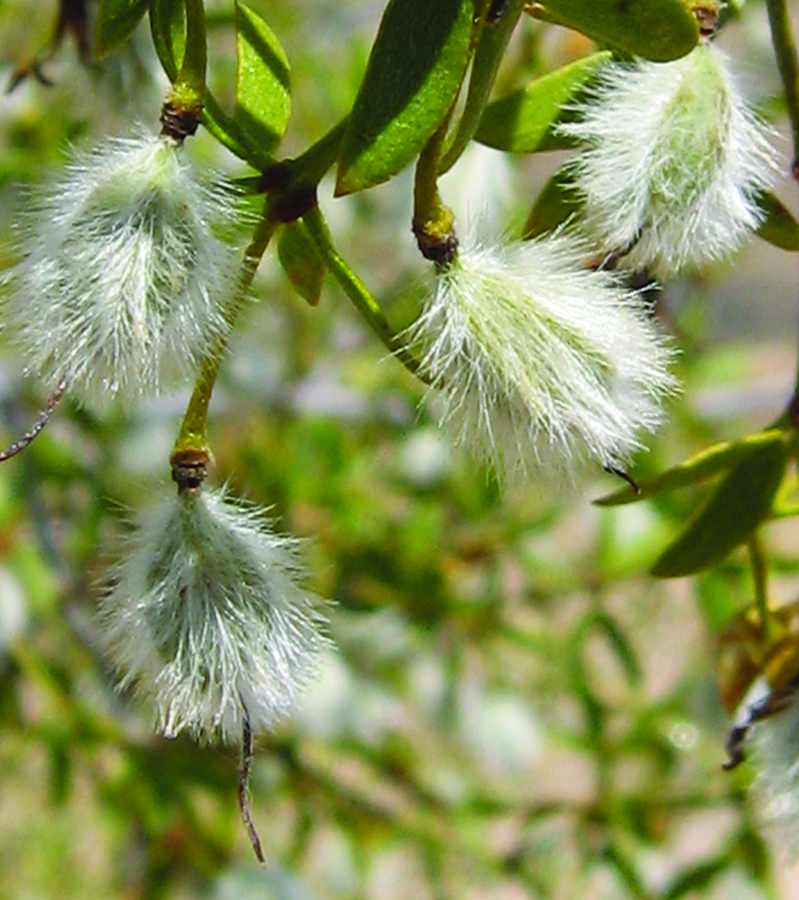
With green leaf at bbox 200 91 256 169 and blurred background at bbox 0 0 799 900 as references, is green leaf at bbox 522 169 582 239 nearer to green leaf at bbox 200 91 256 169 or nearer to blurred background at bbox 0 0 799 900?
green leaf at bbox 200 91 256 169

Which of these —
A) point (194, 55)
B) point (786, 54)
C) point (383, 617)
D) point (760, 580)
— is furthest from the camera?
point (383, 617)

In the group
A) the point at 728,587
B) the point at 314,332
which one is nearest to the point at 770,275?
the point at 314,332

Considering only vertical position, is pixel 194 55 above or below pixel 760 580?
above

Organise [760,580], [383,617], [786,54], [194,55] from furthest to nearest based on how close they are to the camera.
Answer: [383,617], [760,580], [786,54], [194,55]

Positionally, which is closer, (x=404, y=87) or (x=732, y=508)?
(x=404, y=87)

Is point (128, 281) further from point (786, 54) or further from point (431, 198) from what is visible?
point (786, 54)

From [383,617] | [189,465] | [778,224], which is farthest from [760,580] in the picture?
[383,617]

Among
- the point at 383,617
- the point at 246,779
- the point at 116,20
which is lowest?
the point at 383,617
